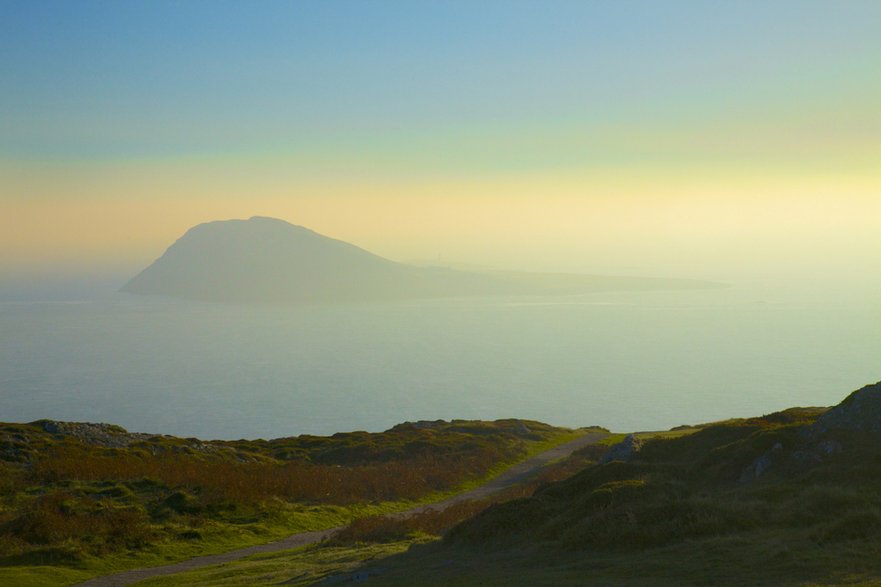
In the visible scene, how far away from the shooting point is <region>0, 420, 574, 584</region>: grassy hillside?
1024 inches

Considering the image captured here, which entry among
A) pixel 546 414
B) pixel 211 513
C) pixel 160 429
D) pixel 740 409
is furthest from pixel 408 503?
pixel 740 409

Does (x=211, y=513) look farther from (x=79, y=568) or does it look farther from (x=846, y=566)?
(x=846, y=566)

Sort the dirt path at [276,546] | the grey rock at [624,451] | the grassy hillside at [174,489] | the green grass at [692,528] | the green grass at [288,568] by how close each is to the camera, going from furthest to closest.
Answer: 1. the grey rock at [624,451]
2. the grassy hillside at [174,489]
3. the dirt path at [276,546]
4. the green grass at [288,568]
5. the green grass at [692,528]

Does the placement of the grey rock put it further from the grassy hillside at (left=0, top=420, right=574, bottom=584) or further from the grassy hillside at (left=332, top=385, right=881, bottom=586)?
the grassy hillside at (left=0, top=420, right=574, bottom=584)

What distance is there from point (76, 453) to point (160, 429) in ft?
351

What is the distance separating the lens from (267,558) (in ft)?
84.2

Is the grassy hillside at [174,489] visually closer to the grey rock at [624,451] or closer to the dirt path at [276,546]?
the dirt path at [276,546]

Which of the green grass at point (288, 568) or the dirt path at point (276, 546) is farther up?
the green grass at point (288, 568)

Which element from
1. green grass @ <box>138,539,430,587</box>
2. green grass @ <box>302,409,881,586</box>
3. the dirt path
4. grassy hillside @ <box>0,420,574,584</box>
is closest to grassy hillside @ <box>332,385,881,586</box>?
green grass @ <box>302,409,881,586</box>

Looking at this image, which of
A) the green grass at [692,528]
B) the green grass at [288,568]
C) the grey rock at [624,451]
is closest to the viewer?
the green grass at [692,528]

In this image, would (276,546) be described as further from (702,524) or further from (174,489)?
(702,524)

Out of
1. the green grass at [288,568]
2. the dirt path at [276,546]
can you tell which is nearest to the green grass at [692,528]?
the green grass at [288,568]

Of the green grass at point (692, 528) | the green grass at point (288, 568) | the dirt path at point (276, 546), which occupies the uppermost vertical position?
the green grass at point (692, 528)

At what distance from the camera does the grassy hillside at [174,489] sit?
85.3ft
